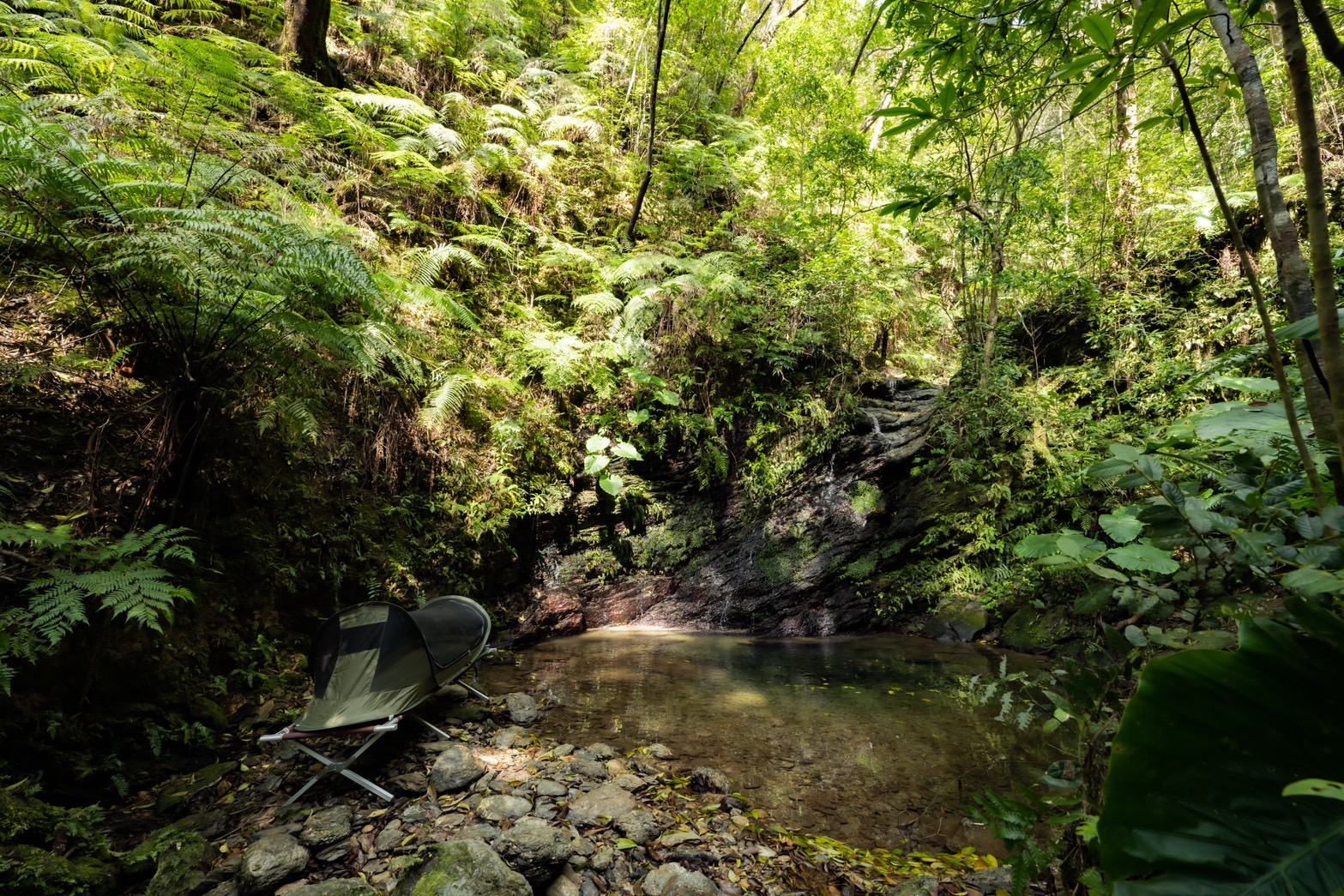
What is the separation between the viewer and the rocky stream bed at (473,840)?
2164mm

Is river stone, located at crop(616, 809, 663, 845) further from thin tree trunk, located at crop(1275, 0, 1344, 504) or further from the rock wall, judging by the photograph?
the rock wall

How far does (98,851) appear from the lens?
7.40 ft

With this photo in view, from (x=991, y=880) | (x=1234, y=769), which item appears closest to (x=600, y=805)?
(x=991, y=880)

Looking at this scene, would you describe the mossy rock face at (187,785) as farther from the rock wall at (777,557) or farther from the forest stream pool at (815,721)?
the rock wall at (777,557)

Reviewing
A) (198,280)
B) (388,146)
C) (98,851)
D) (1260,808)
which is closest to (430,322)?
(388,146)

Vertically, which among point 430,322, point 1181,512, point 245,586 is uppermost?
point 430,322

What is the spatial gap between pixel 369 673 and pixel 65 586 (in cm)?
153

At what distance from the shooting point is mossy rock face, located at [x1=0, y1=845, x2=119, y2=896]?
1.91 metres

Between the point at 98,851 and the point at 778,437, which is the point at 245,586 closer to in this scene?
the point at 98,851

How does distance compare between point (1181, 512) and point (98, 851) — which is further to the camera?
point (98, 851)

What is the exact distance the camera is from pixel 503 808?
2.71 meters

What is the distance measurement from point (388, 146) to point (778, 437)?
6.46m

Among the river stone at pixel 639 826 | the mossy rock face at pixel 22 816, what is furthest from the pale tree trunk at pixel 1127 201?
the mossy rock face at pixel 22 816

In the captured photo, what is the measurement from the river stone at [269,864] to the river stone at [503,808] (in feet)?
2.54
